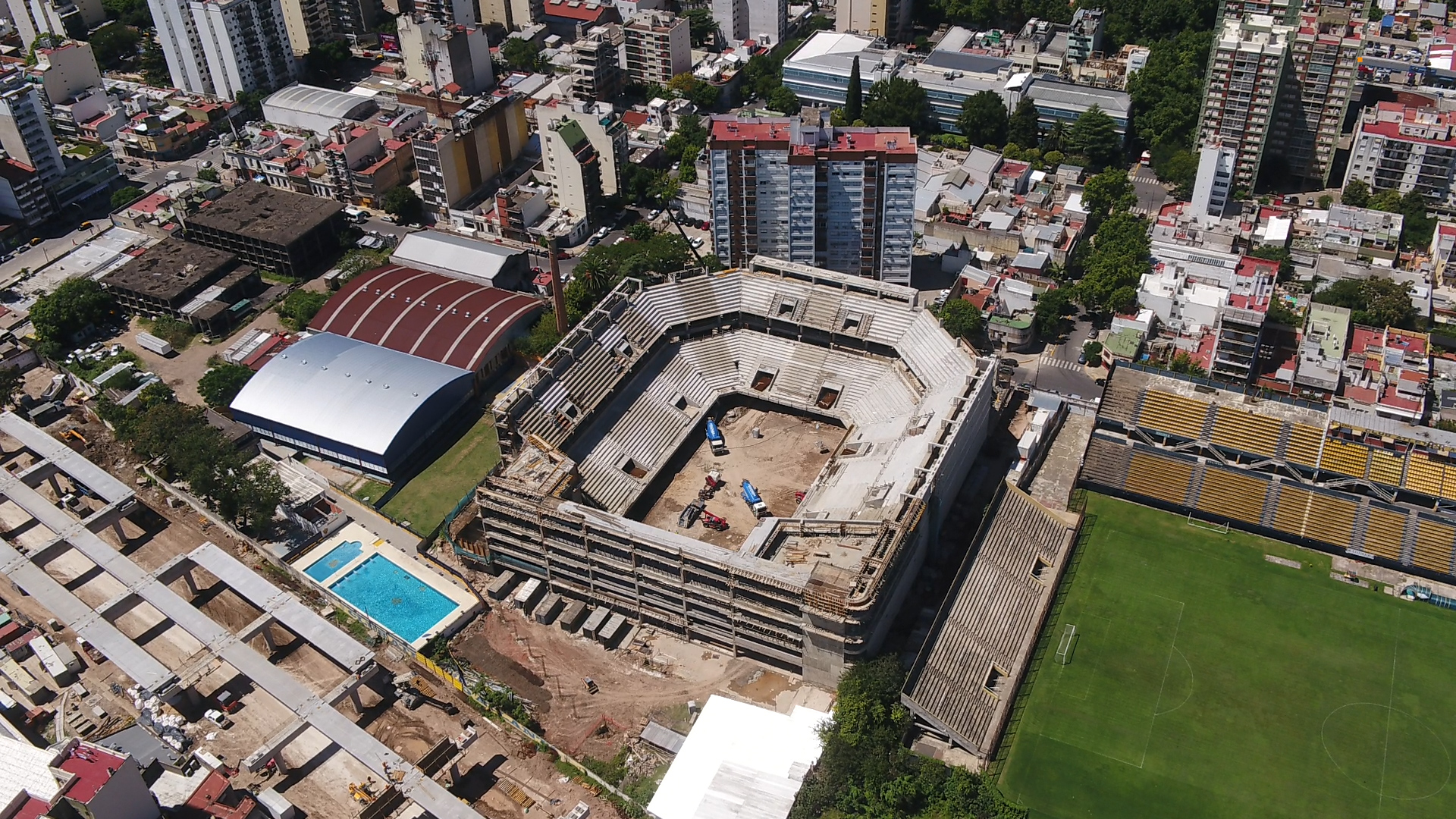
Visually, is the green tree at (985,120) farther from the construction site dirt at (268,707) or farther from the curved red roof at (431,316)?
the construction site dirt at (268,707)

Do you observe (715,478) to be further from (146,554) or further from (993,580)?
(146,554)

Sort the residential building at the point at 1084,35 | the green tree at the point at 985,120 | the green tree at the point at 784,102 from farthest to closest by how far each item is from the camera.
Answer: the residential building at the point at 1084,35 < the green tree at the point at 784,102 < the green tree at the point at 985,120

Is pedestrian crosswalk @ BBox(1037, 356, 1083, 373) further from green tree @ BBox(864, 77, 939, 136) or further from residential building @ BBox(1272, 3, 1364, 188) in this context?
residential building @ BBox(1272, 3, 1364, 188)

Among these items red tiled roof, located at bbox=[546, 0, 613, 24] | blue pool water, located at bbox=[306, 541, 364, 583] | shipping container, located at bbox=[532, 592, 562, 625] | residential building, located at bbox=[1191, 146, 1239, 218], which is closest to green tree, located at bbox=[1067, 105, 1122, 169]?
residential building, located at bbox=[1191, 146, 1239, 218]

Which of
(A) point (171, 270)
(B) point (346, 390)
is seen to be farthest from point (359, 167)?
(B) point (346, 390)

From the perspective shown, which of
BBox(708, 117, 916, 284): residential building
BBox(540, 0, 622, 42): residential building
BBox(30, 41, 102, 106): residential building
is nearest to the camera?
BBox(708, 117, 916, 284): residential building

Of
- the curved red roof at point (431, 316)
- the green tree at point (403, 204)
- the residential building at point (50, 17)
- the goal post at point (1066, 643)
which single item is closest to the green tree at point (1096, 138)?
the curved red roof at point (431, 316)

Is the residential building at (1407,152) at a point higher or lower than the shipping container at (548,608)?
higher
